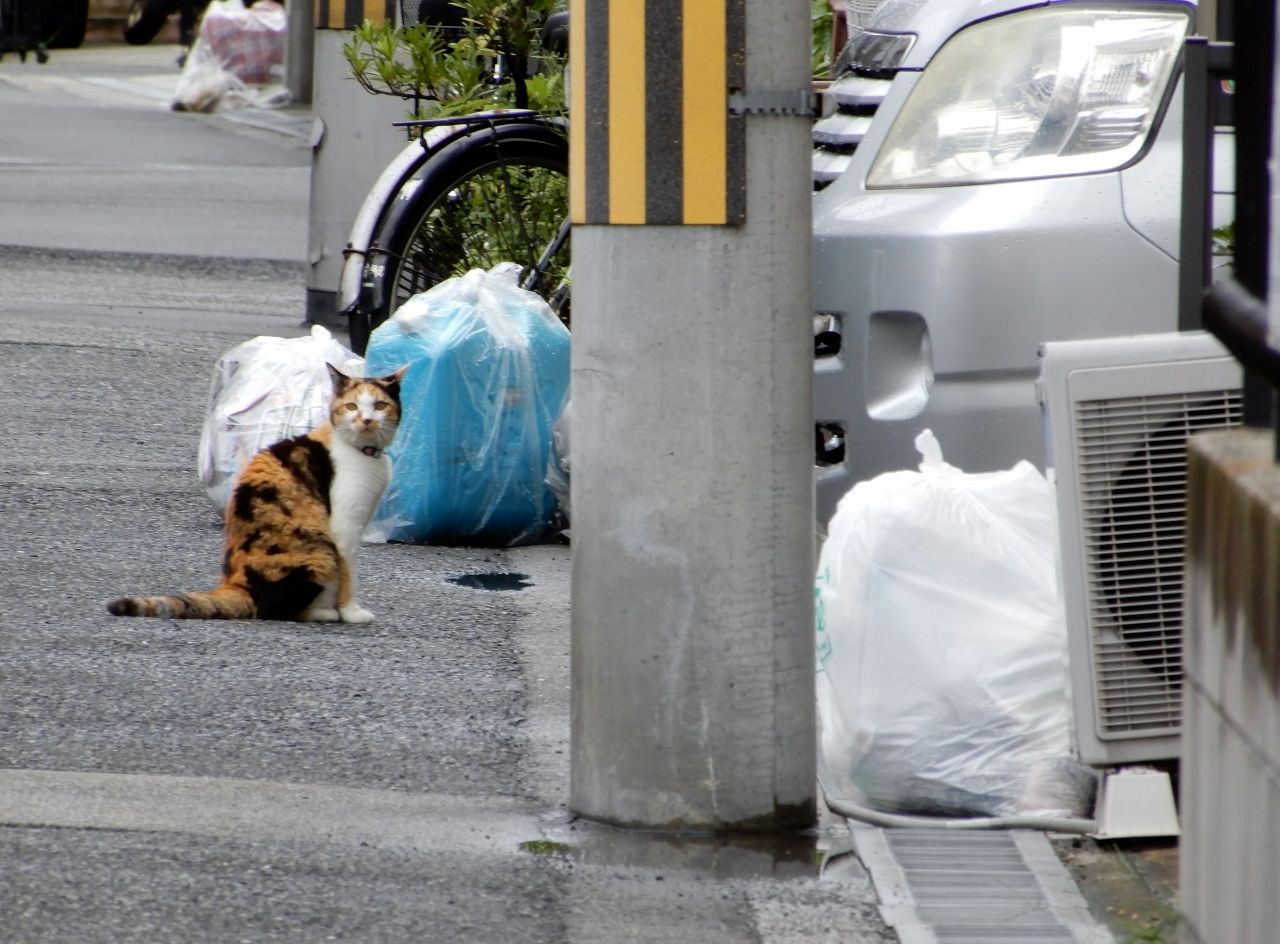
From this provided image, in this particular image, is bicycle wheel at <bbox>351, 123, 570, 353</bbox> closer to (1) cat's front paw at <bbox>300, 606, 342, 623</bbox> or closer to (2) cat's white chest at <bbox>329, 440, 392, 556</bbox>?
(2) cat's white chest at <bbox>329, 440, 392, 556</bbox>

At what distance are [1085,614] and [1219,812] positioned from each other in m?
1.29

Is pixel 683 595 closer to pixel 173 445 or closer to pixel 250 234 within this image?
pixel 173 445

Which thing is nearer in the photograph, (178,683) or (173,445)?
(178,683)

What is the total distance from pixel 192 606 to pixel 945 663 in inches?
80.7

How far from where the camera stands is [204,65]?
2198 cm

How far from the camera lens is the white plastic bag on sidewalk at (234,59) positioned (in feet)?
70.8

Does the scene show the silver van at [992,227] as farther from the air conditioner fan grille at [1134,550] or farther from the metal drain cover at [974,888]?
the metal drain cover at [974,888]

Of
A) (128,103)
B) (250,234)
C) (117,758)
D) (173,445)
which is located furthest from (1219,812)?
(128,103)

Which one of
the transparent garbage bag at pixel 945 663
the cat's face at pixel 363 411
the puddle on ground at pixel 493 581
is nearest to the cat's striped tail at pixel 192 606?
the cat's face at pixel 363 411

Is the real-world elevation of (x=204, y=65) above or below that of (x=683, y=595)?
above

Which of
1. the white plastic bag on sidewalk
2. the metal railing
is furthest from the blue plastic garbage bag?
the white plastic bag on sidewalk

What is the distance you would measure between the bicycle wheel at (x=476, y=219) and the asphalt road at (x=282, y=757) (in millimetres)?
962

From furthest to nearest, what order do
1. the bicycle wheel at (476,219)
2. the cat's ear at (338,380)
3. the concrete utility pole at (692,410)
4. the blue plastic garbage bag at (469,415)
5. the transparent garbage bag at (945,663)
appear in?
the bicycle wheel at (476,219) → the blue plastic garbage bag at (469,415) → the cat's ear at (338,380) → the transparent garbage bag at (945,663) → the concrete utility pole at (692,410)

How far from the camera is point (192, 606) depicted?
5.17 metres
